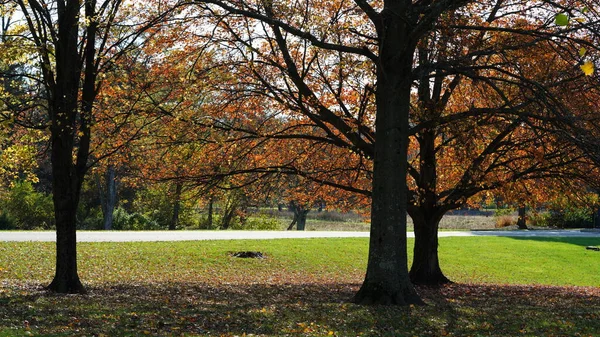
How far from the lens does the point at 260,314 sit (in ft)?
28.9

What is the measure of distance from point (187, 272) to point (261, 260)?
11.1 ft

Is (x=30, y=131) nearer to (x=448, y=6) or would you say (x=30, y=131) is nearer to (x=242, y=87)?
(x=242, y=87)

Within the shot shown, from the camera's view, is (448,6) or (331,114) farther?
(331,114)

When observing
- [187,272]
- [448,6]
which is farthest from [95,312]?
[187,272]

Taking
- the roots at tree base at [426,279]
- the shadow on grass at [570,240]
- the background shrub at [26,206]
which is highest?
the background shrub at [26,206]

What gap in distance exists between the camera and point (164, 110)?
1254 centimetres

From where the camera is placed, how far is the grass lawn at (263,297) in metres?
7.80

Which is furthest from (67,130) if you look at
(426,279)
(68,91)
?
(426,279)

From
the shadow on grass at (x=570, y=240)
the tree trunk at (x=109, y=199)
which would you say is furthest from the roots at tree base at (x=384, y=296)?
the tree trunk at (x=109, y=199)

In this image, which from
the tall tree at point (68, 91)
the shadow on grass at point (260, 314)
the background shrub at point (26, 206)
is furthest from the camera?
the background shrub at point (26, 206)

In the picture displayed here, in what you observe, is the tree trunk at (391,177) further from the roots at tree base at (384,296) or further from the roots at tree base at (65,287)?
the roots at tree base at (65,287)

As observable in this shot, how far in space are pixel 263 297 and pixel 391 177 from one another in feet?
10.7

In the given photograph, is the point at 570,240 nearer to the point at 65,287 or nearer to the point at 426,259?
the point at 426,259

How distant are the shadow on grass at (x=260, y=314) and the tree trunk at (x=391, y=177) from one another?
1.85 ft
